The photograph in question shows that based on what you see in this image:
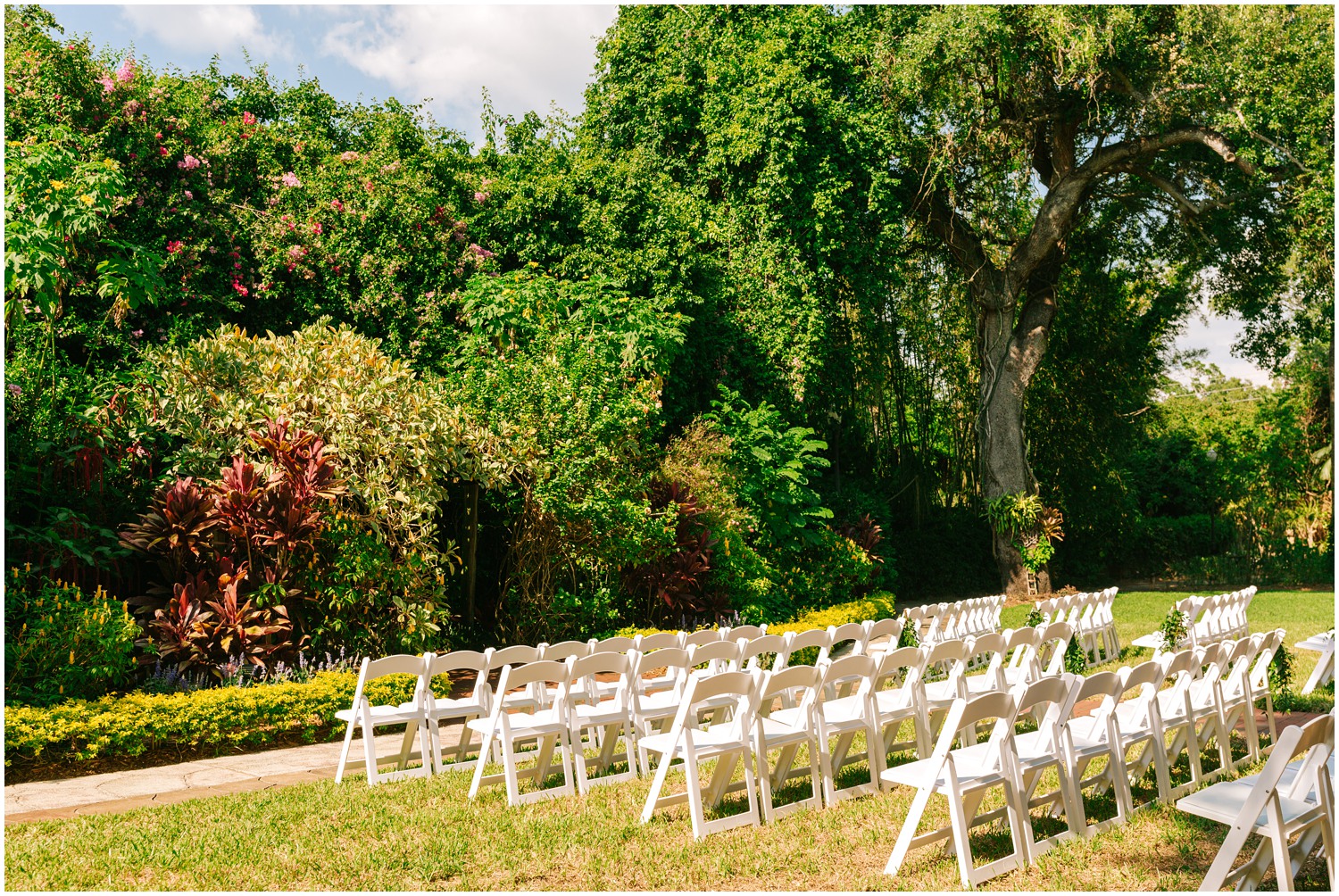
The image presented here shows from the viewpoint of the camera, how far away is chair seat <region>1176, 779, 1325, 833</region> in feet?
11.6

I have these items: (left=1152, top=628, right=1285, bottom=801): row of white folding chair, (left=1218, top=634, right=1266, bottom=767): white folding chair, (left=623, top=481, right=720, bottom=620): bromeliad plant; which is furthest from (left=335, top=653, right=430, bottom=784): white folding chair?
(left=623, top=481, right=720, bottom=620): bromeliad plant

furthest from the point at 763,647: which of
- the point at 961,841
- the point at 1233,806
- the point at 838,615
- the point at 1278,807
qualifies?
the point at 838,615

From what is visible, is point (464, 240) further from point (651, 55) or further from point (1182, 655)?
point (1182, 655)

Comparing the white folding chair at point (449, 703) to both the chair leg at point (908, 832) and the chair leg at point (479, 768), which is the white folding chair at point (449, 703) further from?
the chair leg at point (908, 832)

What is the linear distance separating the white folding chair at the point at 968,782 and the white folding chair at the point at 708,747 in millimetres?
769

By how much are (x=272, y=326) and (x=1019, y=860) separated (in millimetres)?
12553

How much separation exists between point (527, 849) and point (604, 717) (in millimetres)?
1210

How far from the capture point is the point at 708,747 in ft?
15.5

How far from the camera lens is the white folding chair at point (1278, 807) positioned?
329cm

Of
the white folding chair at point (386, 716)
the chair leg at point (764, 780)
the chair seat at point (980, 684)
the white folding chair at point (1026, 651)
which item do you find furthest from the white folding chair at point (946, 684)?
the white folding chair at point (386, 716)

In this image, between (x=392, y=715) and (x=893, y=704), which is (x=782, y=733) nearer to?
(x=893, y=704)

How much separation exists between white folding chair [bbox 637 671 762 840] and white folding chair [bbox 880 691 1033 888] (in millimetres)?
769

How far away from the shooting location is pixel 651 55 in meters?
17.7

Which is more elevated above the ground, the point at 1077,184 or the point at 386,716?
the point at 1077,184
